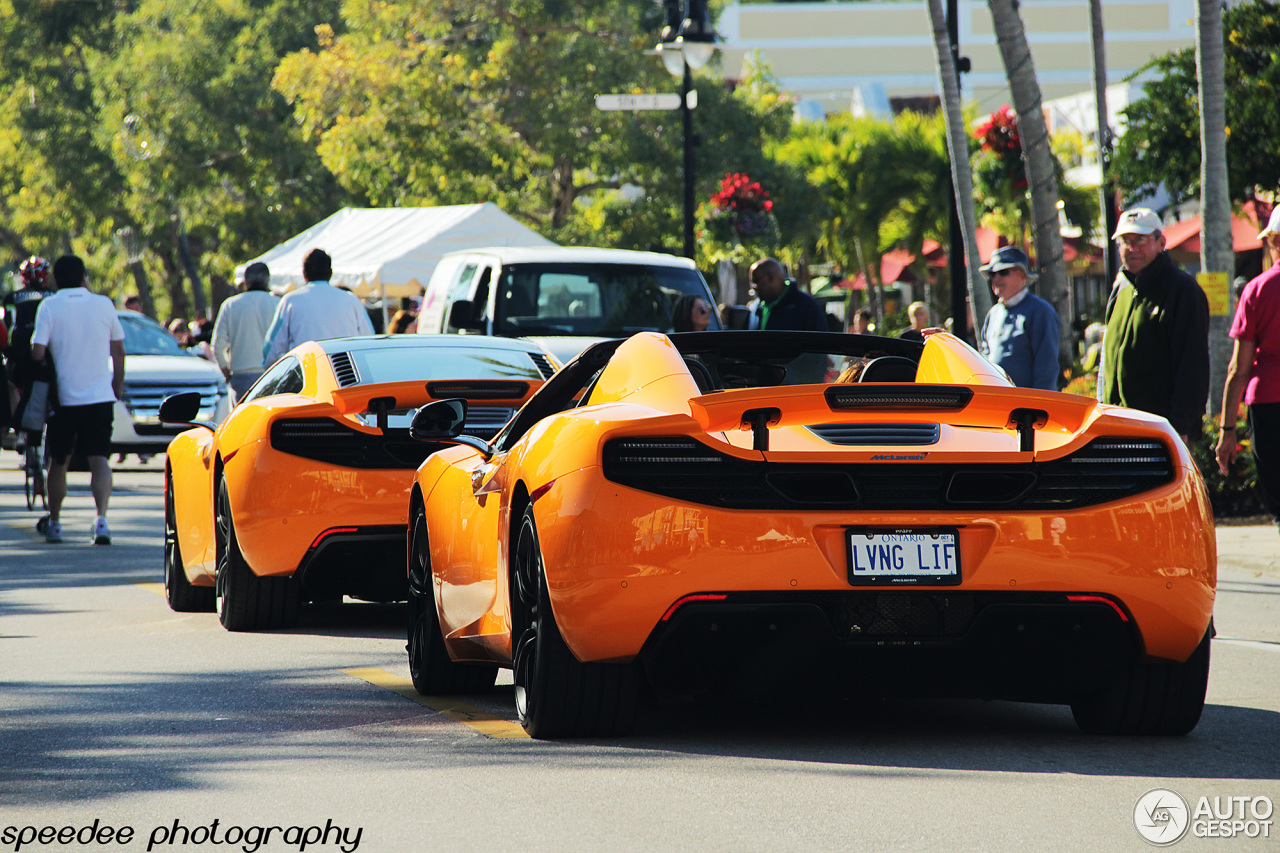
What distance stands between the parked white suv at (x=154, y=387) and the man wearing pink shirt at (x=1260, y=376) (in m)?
13.5

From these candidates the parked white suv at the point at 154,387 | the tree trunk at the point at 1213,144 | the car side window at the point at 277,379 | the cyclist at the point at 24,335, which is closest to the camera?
the car side window at the point at 277,379

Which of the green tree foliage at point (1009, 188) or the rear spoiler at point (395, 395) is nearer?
the rear spoiler at point (395, 395)

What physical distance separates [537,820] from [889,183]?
3588 cm

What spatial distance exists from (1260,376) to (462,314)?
712 cm

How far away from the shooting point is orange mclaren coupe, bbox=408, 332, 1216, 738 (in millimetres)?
5570

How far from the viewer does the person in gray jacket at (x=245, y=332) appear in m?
16.4

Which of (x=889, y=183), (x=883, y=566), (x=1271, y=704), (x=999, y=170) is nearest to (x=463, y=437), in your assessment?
(x=883, y=566)

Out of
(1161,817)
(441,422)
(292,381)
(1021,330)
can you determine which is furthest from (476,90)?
(1161,817)

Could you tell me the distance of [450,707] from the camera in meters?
7.00

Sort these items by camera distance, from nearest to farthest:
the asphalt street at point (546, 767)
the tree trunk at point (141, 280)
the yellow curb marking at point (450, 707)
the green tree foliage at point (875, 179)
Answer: the asphalt street at point (546, 767), the yellow curb marking at point (450, 707), the green tree foliage at point (875, 179), the tree trunk at point (141, 280)

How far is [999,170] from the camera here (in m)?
31.3

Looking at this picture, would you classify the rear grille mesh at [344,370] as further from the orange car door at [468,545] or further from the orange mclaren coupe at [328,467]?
the orange car door at [468,545]

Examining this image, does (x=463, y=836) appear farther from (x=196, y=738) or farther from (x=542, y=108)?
(x=542, y=108)

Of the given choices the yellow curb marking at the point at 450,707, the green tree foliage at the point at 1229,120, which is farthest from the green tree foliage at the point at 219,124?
the yellow curb marking at the point at 450,707
